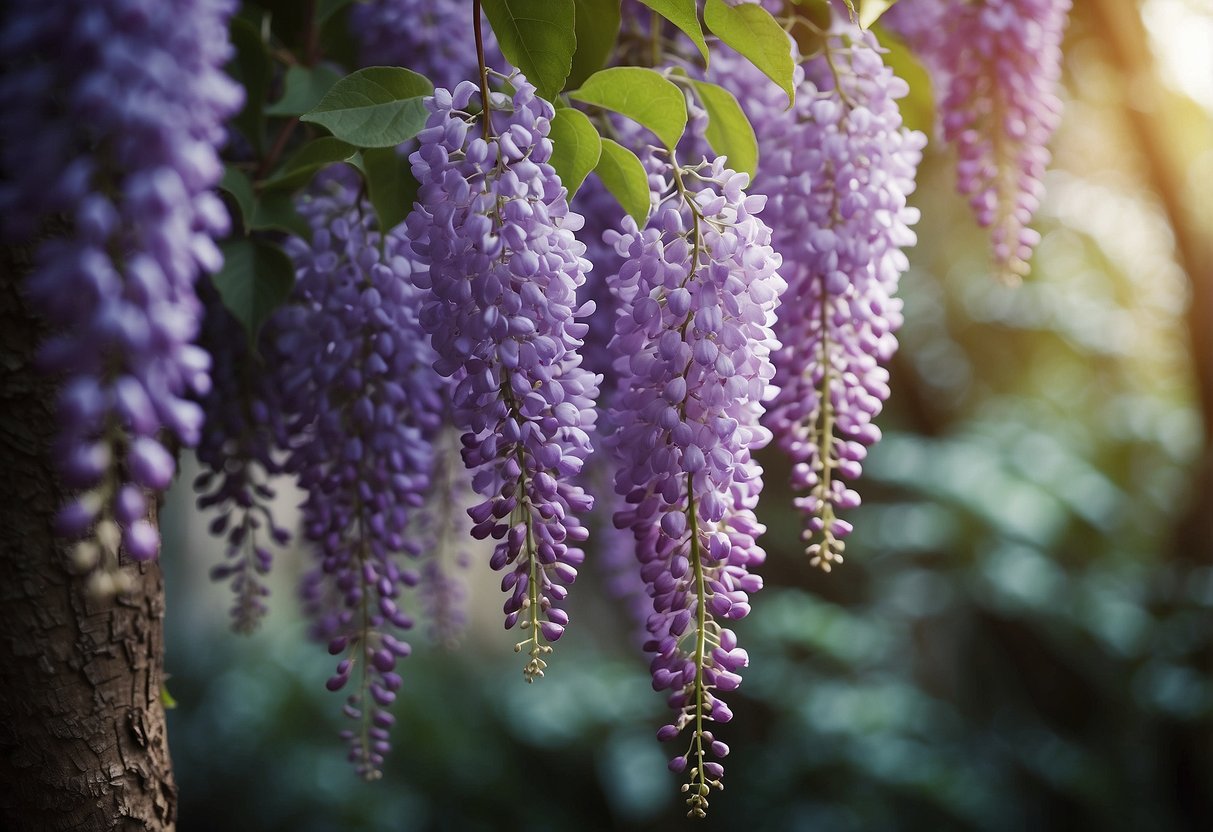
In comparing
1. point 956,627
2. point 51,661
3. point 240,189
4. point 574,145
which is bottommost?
point 956,627

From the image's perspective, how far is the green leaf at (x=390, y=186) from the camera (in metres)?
0.58

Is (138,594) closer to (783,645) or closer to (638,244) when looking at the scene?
(638,244)

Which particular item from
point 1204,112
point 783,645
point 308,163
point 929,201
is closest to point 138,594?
point 308,163

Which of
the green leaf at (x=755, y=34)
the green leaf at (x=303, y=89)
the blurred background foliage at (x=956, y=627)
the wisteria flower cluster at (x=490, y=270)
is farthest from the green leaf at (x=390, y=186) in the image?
the blurred background foliage at (x=956, y=627)

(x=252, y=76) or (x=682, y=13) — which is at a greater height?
(x=682, y=13)

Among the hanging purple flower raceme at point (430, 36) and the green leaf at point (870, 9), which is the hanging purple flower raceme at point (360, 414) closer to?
the hanging purple flower raceme at point (430, 36)

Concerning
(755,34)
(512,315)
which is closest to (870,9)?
(755,34)

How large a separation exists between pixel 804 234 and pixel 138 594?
49cm

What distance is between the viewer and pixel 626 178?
569 millimetres

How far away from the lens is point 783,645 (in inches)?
82.7

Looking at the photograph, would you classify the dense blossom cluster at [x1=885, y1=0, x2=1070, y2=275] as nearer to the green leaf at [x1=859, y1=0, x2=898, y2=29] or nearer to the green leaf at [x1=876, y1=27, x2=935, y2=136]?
the green leaf at [x1=876, y1=27, x2=935, y2=136]

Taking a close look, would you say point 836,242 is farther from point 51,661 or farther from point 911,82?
point 51,661

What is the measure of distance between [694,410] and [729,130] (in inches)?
8.4

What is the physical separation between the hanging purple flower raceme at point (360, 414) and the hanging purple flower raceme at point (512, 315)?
0.13m
